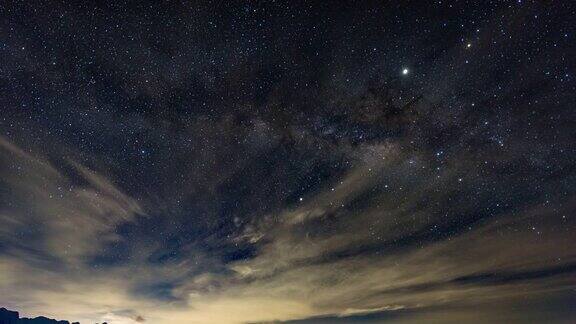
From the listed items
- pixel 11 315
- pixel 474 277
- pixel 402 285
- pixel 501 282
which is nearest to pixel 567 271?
pixel 501 282

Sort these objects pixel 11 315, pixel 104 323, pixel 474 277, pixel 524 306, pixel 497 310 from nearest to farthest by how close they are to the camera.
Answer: pixel 474 277 < pixel 524 306 < pixel 497 310 < pixel 11 315 < pixel 104 323

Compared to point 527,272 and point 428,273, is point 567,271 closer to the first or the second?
point 527,272

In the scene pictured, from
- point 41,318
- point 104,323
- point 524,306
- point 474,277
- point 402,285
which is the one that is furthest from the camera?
point 104,323

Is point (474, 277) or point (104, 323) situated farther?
point (104, 323)

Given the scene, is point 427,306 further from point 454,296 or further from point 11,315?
point 11,315

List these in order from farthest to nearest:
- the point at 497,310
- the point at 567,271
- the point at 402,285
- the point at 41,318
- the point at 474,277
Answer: the point at 41,318 < the point at 497,310 < the point at 402,285 < the point at 474,277 < the point at 567,271

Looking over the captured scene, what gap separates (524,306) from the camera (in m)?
38.8

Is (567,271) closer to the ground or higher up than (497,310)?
higher up

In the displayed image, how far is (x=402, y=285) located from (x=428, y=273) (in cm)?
460

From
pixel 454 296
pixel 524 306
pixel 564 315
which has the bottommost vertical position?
pixel 564 315

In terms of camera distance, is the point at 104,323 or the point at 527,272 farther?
the point at 104,323

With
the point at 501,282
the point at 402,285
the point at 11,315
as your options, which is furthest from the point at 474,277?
the point at 11,315

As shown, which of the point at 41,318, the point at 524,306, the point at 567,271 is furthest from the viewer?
the point at 41,318

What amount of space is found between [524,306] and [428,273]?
23.7m
